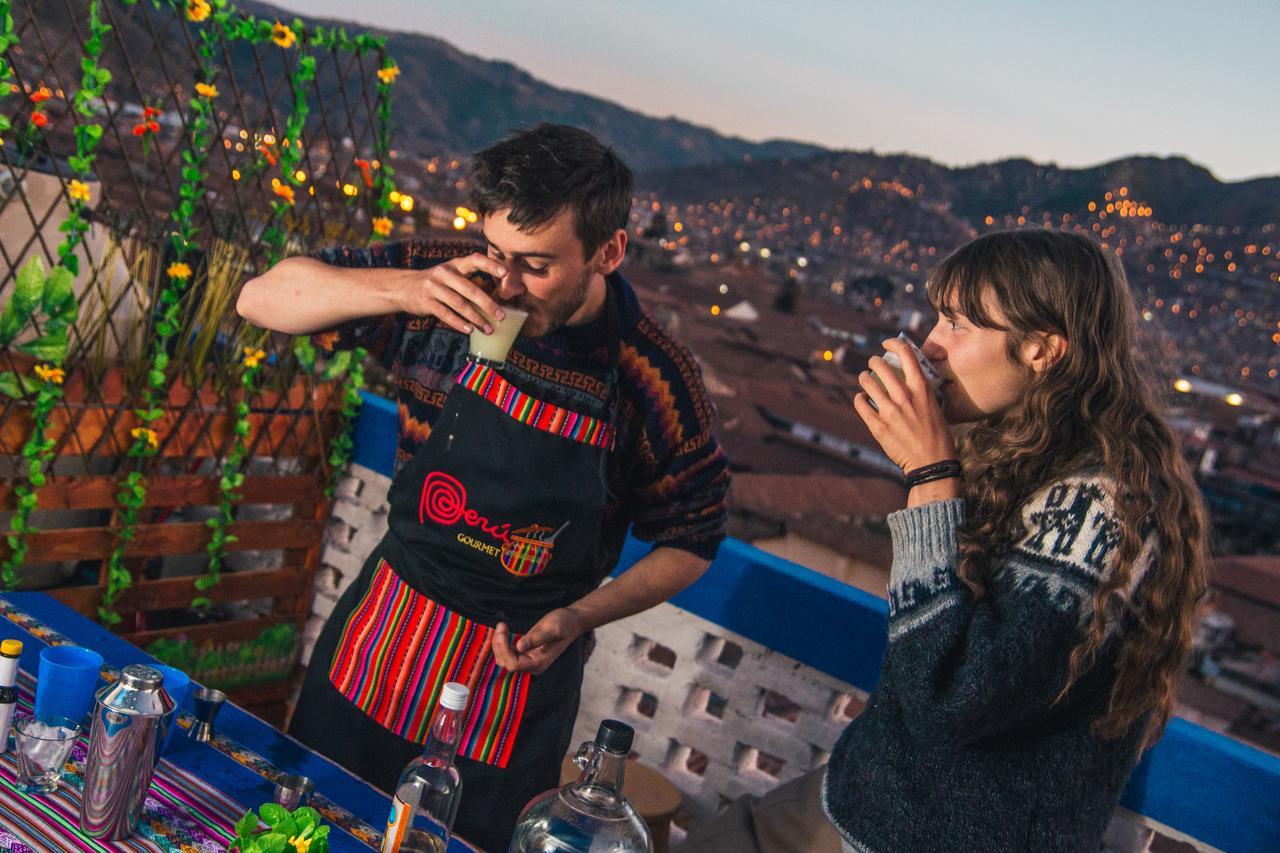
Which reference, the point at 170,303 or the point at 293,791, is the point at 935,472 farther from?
the point at 170,303

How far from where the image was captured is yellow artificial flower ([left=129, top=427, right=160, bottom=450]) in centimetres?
295

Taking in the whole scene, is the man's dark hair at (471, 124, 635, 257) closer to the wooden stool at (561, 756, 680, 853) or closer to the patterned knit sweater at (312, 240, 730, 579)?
the patterned knit sweater at (312, 240, 730, 579)

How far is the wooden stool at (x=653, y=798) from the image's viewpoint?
263 cm

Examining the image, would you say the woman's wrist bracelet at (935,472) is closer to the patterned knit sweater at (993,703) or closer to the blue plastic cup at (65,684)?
the patterned knit sweater at (993,703)

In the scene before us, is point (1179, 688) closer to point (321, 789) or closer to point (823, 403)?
point (321, 789)

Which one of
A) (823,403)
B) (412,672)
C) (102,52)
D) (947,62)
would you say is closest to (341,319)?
(412,672)

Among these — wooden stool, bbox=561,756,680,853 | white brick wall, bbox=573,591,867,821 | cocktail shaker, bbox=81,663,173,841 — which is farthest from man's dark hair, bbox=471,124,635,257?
wooden stool, bbox=561,756,680,853

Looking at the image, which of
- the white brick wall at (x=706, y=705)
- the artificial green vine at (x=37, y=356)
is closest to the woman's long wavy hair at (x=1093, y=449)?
the white brick wall at (x=706, y=705)

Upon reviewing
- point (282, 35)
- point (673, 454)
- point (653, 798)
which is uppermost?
point (282, 35)

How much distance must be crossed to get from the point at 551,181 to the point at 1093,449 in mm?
966

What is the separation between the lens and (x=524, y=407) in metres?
1.98

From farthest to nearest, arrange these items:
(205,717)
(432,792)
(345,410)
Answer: (345,410)
(205,717)
(432,792)

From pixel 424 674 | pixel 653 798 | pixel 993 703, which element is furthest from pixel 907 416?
pixel 653 798

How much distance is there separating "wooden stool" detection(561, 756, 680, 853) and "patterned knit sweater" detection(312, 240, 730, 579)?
82 cm
